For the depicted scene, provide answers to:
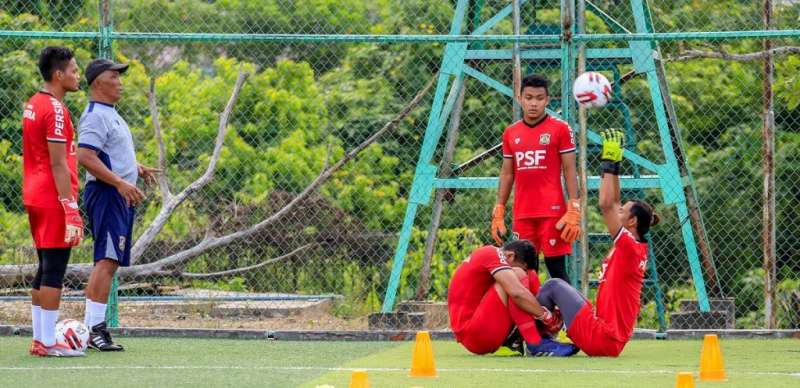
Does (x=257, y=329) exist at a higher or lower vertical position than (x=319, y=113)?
lower

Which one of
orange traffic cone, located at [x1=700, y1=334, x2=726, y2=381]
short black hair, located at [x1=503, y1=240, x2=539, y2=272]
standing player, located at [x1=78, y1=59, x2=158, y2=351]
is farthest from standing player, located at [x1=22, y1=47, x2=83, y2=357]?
orange traffic cone, located at [x1=700, y1=334, x2=726, y2=381]

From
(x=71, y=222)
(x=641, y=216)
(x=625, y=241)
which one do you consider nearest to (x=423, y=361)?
(x=625, y=241)

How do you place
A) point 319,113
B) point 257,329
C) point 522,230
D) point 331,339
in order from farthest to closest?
point 319,113 → point 257,329 → point 331,339 → point 522,230

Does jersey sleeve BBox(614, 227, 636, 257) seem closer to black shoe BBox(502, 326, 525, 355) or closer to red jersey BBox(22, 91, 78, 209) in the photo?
black shoe BBox(502, 326, 525, 355)

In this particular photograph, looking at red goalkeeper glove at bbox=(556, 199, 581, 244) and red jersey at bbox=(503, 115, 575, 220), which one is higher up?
red jersey at bbox=(503, 115, 575, 220)

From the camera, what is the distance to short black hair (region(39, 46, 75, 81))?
926 cm

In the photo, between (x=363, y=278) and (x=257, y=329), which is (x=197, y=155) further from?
(x=257, y=329)

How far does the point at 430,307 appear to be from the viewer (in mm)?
12172

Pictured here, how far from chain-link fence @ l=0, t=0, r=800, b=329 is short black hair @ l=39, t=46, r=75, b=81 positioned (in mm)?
1728

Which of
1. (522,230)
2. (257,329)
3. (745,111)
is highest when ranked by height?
(745,111)

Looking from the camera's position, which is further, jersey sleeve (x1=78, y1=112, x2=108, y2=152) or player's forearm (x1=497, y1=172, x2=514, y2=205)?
player's forearm (x1=497, y1=172, x2=514, y2=205)

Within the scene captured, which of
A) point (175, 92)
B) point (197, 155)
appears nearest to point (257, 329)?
point (197, 155)

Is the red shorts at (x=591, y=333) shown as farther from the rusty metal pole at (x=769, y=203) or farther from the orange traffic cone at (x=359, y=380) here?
the rusty metal pole at (x=769, y=203)

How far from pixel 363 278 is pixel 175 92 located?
31.0ft
